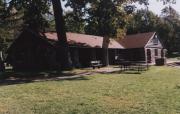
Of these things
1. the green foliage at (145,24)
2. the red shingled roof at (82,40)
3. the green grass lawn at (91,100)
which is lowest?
the green grass lawn at (91,100)

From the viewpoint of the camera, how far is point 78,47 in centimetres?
4016

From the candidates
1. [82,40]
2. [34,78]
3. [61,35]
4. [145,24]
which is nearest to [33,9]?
[61,35]

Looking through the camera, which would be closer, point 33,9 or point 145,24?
point 33,9

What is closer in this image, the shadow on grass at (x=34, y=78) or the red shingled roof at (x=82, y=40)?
the shadow on grass at (x=34, y=78)

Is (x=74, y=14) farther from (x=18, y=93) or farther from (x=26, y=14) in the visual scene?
(x=18, y=93)

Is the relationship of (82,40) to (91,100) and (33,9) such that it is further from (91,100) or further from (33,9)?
(91,100)

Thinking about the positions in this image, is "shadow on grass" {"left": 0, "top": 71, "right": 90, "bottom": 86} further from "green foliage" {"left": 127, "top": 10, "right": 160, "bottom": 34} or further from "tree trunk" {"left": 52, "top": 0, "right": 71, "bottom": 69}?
"green foliage" {"left": 127, "top": 10, "right": 160, "bottom": 34}

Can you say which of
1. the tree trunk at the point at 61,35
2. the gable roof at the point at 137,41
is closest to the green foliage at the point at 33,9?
the tree trunk at the point at 61,35

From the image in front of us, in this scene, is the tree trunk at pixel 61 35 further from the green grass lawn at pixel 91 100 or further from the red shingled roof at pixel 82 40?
the green grass lawn at pixel 91 100

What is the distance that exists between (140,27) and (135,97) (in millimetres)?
73448

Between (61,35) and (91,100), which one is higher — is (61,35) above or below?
above

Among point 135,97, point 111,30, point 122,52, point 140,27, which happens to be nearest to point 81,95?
point 135,97

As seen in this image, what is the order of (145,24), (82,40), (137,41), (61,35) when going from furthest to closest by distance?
(145,24)
(137,41)
(82,40)
(61,35)

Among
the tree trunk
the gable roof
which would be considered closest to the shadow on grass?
the tree trunk
